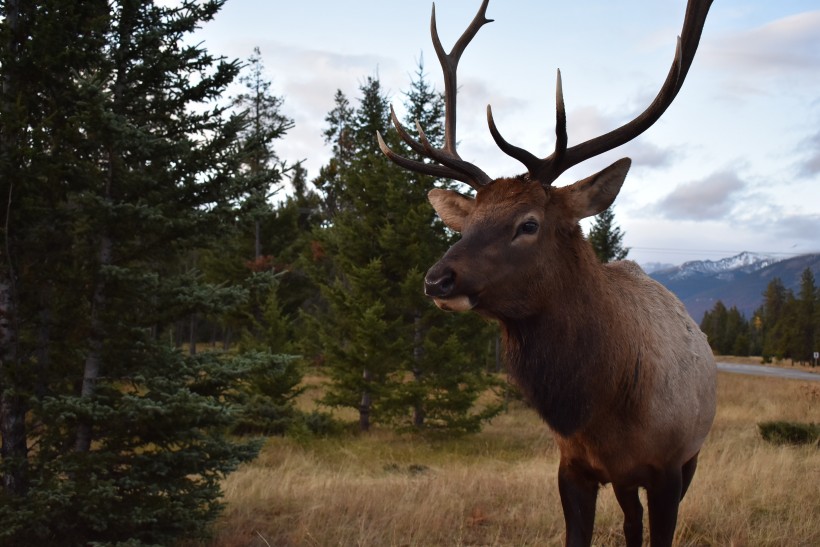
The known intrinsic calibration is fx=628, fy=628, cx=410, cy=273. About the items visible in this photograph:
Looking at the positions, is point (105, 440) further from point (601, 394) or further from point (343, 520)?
point (601, 394)

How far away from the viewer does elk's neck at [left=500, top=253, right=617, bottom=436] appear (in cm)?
278

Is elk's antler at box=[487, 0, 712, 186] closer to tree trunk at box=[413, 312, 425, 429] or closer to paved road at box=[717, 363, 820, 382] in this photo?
tree trunk at box=[413, 312, 425, 429]

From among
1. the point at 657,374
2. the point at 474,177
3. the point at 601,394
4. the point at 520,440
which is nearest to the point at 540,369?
the point at 601,394

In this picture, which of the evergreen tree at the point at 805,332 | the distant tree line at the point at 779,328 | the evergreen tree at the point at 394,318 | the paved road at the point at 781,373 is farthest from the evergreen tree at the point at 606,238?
the evergreen tree at the point at 805,332

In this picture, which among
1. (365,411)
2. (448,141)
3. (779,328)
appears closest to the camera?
(448,141)

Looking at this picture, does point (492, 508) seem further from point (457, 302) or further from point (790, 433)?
point (790, 433)

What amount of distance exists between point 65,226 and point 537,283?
450 cm

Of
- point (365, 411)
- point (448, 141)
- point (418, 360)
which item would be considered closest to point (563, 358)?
point (448, 141)

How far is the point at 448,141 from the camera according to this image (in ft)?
12.0

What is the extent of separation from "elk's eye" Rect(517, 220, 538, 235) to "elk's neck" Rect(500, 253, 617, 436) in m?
0.29

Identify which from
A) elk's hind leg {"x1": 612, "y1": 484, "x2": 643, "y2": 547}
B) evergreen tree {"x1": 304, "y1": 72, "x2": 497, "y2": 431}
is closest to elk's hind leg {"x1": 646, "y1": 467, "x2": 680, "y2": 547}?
elk's hind leg {"x1": 612, "y1": 484, "x2": 643, "y2": 547}

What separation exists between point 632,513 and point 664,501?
1.51 ft

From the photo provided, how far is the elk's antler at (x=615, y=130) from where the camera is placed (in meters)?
2.93

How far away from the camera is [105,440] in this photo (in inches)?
220
